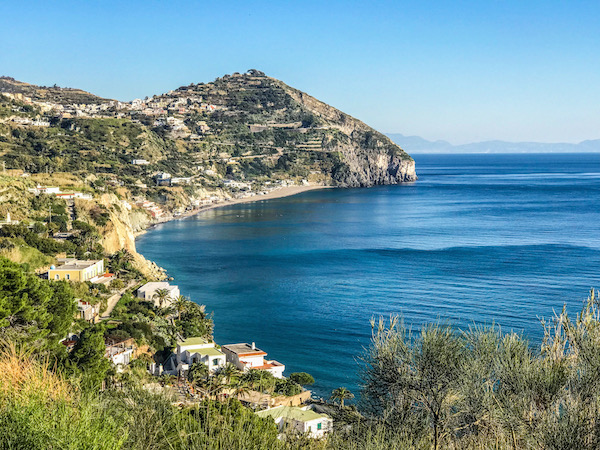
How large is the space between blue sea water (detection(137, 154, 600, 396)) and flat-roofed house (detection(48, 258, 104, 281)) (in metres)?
6.30

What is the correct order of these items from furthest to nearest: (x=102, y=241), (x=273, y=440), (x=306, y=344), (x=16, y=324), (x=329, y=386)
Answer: (x=102, y=241)
(x=306, y=344)
(x=329, y=386)
(x=16, y=324)
(x=273, y=440)

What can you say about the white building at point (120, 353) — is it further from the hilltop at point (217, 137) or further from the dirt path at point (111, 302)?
the hilltop at point (217, 137)

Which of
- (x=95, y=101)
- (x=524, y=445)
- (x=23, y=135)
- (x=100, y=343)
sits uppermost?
(x=95, y=101)

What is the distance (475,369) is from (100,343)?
998 cm

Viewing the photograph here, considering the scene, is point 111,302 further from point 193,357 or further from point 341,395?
point 341,395

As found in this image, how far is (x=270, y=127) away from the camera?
4968 inches

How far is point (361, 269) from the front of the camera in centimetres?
3822

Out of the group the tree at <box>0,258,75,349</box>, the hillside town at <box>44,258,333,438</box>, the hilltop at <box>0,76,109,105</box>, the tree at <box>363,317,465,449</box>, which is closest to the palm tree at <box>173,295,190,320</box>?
the hillside town at <box>44,258,333,438</box>

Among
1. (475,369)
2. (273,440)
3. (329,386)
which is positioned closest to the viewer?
(273,440)

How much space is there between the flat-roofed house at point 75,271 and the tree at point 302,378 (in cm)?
1134

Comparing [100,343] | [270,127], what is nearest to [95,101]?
[270,127]

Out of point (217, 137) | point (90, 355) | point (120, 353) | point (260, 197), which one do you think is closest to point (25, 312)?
point (90, 355)

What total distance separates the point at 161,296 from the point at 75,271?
388 cm

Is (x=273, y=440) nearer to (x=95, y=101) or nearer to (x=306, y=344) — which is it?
(x=306, y=344)
